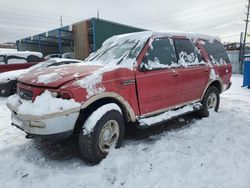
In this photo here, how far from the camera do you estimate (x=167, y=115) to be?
4469 millimetres

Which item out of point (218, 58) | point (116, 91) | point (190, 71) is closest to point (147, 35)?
point (190, 71)

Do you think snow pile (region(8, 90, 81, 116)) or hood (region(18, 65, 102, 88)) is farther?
hood (region(18, 65, 102, 88))

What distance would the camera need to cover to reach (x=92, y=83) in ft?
10.6

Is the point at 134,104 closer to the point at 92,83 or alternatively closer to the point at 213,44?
the point at 92,83

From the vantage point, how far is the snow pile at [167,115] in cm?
398

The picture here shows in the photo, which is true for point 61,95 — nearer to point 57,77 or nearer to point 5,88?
point 57,77

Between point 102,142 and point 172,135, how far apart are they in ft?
5.25

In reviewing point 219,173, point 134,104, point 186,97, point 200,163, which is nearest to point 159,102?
point 134,104

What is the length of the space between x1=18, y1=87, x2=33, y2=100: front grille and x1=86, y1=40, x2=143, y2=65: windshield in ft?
4.46

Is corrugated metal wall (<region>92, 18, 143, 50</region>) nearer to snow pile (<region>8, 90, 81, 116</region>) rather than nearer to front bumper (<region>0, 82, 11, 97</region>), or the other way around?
front bumper (<region>0, 82, 11, 97</region>)

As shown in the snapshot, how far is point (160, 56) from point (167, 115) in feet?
3.66

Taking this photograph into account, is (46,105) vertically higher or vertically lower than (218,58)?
lower

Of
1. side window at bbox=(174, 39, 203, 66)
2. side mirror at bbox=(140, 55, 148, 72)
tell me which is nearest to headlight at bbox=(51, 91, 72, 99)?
side mirror at bbox=(140, 55, 148, 72)

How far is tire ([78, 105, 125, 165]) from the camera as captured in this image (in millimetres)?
3234
